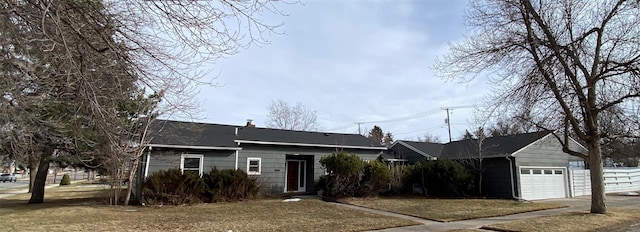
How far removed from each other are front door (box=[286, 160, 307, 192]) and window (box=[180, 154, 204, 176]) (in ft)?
16.0

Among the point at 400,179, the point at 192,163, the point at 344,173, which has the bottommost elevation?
the point at 400,179

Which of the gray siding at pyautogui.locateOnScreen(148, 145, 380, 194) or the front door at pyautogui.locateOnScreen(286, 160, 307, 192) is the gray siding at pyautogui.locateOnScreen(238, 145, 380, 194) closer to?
the gray siding at pyautogui.locateOnScreen(148, 145, 380, 194)

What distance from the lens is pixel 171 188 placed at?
47.6ft

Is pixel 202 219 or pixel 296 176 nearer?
pixel 202 219

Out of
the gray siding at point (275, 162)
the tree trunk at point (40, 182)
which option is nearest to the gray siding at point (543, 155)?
the gray siding at point (275, 162)

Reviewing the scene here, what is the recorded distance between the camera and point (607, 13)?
38.7ft

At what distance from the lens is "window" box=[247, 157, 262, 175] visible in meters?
18.0

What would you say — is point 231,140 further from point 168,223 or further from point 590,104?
point 590,104

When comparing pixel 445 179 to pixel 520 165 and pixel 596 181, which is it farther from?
pixel 596 181

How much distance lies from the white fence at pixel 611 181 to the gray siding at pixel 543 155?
1008 mm

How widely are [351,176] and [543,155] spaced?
1092 cm

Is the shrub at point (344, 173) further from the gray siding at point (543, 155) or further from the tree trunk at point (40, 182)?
the tree trunk at point (40, 182)

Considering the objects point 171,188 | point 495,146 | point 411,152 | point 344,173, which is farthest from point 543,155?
point 171,188

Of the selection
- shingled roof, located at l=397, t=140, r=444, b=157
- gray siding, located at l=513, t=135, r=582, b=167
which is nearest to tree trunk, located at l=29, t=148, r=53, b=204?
shingled roof, located at l=397, t=140, r=444, b=157
